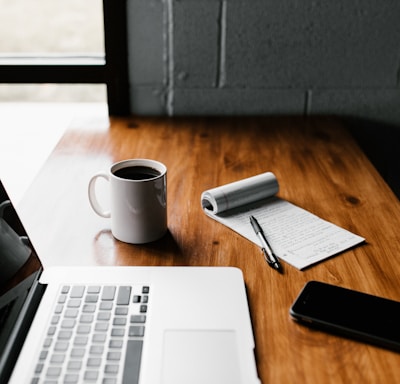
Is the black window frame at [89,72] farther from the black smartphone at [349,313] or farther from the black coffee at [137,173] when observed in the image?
the black smartphone at [349,313]

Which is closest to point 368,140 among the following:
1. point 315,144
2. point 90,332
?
point 315,144

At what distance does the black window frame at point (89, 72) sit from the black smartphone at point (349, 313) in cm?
94

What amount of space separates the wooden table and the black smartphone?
13 millimetres

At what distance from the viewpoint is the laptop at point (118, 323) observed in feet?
2.01

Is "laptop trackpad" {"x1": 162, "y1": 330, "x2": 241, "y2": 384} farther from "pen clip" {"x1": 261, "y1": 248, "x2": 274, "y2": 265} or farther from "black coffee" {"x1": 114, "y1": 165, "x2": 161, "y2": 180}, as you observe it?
"black coffee" {"x1": 114, "y1": 165, "x2": 161, "y2": 180}

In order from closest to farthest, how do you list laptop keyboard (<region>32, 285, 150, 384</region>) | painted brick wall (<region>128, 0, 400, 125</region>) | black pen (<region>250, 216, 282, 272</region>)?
laptop keyboard (<region>32, 285, 150, 384</region>), black pen (<region>250, 216, 282, 272</region>), painted brick wall (<region>128, 0, 400, 125</region>)

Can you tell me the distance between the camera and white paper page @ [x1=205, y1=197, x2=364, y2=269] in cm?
86

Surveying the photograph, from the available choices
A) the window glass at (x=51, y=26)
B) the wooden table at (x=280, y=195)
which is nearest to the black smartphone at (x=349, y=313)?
the wooden table at (x=280, y=195)

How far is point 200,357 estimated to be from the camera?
0.64 metres

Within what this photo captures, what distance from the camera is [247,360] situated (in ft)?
2.08

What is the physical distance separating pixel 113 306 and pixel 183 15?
3.16 feet

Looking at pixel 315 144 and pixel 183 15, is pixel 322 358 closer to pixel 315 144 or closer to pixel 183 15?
pixel 315 144

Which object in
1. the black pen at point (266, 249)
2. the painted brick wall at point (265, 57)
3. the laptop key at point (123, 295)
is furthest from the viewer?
the painted brick wall at point (265, 57)

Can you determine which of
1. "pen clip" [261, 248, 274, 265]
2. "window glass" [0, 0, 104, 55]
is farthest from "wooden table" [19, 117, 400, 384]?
"window glass" [0, 0, 104, 55]
